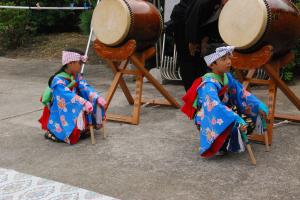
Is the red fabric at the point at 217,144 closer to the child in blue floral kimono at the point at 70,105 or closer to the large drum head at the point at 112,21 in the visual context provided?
the child in blue floral kimono at the point at 70,105

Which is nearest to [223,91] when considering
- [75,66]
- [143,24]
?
[75,66]

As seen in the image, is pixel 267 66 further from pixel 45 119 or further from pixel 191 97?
pixel 45 119

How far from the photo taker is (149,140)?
3871 mm

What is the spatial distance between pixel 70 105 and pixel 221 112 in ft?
4.35

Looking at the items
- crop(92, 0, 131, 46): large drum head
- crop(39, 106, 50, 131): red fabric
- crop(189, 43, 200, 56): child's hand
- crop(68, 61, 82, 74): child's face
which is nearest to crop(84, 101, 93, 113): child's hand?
crop(68, 61, 82, 74): child's face

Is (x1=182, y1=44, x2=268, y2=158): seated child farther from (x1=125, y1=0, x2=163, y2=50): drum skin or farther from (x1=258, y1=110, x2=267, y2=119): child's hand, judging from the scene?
(x1=125, y1=0, x2=163, y2=50): drum skin

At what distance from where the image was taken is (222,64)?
10.9 feet

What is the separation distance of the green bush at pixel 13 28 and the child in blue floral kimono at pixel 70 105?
19.7 ft

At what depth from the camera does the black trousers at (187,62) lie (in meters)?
4.79

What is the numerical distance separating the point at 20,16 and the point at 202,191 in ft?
25.1

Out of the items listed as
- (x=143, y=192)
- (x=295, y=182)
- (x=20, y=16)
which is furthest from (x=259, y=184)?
(x=20, y=16)

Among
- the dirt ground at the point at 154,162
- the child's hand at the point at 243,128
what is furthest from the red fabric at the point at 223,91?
the dirt ground at the point at 154,162

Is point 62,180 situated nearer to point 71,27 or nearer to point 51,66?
point 51,66

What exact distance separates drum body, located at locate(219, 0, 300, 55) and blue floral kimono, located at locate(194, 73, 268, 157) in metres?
0.34
